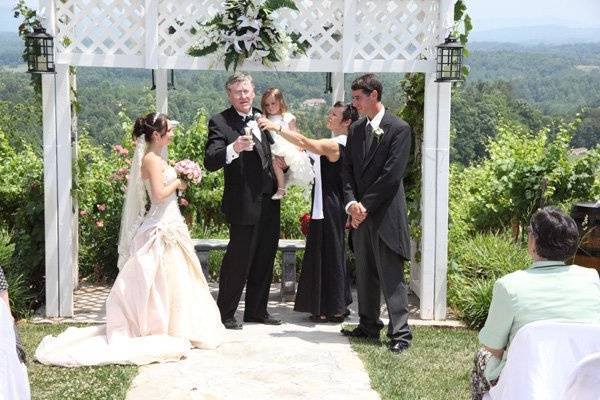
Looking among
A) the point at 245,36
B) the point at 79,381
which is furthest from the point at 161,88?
the point at 79,381

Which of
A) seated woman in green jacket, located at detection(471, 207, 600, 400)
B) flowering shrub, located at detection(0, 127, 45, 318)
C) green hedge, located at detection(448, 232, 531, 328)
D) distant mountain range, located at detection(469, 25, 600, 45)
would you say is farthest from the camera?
distant mountain range, located at detection(469, 25, 600, 45)

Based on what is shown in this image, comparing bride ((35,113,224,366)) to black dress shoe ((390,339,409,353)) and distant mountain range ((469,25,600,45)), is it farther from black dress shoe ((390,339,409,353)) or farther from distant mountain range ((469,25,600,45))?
distant mountain range ((469,25,600,45))

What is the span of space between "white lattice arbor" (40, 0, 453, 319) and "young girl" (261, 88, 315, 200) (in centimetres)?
26

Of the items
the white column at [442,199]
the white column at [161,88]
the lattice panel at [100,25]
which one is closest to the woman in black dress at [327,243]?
the white column at [442,199]

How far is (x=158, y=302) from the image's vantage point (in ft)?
22.7

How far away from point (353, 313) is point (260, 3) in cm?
243

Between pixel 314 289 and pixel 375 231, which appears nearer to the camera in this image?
pixel 375 231

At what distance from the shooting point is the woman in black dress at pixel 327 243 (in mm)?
7734

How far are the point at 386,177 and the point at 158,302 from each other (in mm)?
1682

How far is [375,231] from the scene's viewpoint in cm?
692

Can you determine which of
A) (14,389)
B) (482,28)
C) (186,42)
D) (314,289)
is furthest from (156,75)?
(482,28)

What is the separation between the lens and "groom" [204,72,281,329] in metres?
7.39

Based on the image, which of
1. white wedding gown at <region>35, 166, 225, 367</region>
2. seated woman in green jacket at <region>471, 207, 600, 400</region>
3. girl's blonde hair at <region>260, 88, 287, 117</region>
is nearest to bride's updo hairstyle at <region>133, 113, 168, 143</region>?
white wedding gown at <region>35, 166, 225, 367</region>

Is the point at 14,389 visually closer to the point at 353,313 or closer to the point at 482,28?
the point at 353,313
